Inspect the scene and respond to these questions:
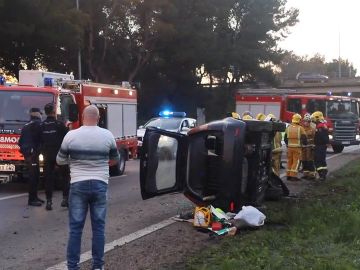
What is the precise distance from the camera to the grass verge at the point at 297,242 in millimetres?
6066

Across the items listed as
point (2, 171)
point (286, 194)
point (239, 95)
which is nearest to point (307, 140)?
point (286, 194)

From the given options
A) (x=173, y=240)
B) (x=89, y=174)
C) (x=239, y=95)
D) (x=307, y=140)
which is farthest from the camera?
(x=239, y=95)

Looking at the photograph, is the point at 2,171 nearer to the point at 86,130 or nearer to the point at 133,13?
the point at 86,130

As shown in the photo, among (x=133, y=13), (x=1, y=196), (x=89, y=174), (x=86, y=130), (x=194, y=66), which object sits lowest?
(x=1, y=196)

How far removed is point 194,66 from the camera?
1893 inches

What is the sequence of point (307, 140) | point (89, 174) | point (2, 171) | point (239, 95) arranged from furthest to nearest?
1. point (239, 95)
2. point (307, 140)
3. point (2, 171)
4. point (89, 174)

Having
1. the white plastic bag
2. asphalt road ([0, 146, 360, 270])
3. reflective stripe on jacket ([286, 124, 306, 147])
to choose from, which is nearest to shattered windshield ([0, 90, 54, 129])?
asphalt road ([0, 146, 360, 270])

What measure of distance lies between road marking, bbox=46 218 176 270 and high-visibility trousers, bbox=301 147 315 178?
279 inches

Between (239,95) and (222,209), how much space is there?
2114cm

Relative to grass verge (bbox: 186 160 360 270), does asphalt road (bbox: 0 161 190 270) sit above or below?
below

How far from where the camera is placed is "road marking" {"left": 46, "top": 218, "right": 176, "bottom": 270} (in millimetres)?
6491

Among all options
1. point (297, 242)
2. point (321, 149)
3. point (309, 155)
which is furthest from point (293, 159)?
point (297, 242)

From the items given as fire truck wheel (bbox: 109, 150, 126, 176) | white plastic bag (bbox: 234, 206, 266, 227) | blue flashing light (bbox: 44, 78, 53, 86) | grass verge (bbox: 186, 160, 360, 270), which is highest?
blue flashing light (bbox: 44, 78, 53, 86)

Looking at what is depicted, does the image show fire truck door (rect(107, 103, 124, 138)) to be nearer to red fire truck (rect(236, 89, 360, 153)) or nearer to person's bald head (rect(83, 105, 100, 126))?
person's bald head (rect(83, 105, 100, 126))
